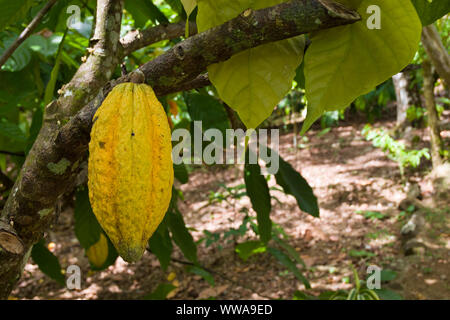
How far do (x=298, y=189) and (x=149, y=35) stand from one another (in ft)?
2.10

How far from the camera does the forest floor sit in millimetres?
2715

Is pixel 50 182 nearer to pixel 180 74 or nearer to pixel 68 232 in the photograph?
pixel 180 74

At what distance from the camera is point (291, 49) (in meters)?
0.43

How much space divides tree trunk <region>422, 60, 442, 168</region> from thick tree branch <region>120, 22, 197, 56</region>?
9.22 feet

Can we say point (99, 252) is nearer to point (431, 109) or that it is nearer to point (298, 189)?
point (298, 189)

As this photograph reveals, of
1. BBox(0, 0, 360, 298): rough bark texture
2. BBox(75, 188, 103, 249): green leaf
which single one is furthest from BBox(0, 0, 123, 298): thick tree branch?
BBox(75, 188, 103, 249): green leaf

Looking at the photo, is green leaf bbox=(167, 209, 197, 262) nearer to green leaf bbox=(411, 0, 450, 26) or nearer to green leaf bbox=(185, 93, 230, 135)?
green leaf bbox=(185, 93, 230, 135)

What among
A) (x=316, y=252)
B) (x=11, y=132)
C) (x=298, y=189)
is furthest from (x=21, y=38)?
(x=316, y=252)

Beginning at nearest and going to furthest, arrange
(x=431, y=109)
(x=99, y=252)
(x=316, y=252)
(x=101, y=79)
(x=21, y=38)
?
1. (x=101, y=79)
2. (x=21, y=38)
3. (x=99, y=252)
4. (x=316, y=252)
5. (x=431, y=109)

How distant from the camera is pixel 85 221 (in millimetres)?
1235

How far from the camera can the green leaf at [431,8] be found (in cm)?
42
